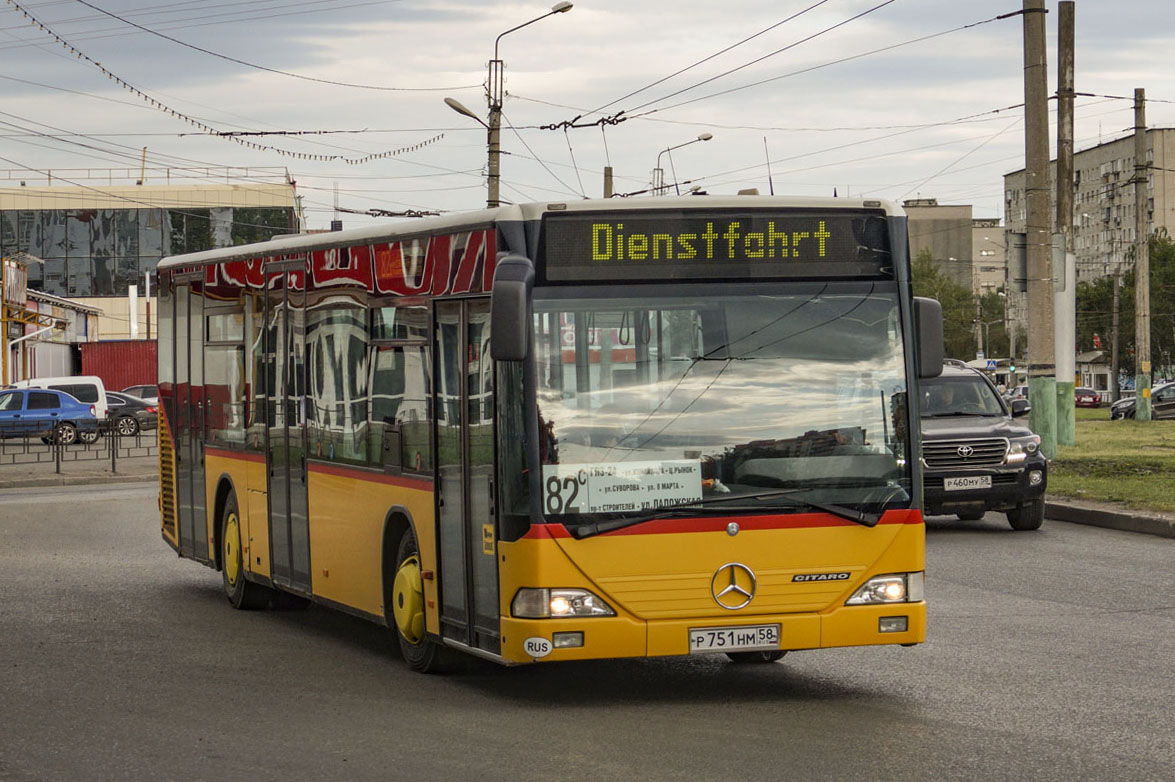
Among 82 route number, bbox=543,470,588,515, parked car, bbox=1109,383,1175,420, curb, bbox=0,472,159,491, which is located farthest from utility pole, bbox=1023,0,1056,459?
parked car, bbox=1109,383,1175,420

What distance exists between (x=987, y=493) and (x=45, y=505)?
47.5 ft

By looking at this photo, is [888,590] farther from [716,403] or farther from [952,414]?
[952,414]

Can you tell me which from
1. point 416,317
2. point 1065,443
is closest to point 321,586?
point 416,317

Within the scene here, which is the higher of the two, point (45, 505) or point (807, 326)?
point (807, 326)

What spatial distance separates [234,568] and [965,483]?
818 centimetres

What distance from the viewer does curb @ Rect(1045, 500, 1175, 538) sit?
59.4 feet

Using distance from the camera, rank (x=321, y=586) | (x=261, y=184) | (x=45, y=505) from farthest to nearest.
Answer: (x=261, y=184) < (x=45, y=505) < (x=321, y=586)

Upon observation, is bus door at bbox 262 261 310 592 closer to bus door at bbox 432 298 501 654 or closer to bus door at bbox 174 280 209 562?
bus door at bbox 174 280 209 562

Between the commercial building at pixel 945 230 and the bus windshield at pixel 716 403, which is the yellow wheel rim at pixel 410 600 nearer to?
the bus windshield at pixel 716 403

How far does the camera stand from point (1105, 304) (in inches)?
4203

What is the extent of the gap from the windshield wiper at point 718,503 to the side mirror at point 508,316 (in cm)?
90

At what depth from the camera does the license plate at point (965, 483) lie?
18.3 m

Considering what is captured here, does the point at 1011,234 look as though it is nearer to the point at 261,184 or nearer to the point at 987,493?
the point at 987,493

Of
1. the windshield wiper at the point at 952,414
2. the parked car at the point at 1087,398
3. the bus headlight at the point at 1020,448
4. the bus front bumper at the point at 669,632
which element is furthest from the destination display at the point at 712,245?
the parked car at the point at 1087,398
